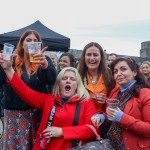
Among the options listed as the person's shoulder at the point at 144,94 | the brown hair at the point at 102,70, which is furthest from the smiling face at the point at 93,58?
the person's shoulder at the point at 144,94

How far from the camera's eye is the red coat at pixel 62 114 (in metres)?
3.20

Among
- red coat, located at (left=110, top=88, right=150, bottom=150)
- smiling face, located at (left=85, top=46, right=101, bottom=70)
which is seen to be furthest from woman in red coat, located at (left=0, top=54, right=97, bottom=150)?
smiling face, located at (left=85, top=46, right=101, bottom=70)

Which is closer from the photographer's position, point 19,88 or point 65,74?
point 19,88

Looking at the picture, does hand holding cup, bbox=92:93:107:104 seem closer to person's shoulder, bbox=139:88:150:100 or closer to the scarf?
the scarf

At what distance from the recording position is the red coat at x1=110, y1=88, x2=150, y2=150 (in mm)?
2984

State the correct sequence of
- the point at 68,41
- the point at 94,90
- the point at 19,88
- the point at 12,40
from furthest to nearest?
the point at 68,41, the point at 12,40, the point at 94,90, the point at 19,88

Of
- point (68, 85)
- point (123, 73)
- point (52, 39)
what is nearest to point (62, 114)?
point (68, 85)

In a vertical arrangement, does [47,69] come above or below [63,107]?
above

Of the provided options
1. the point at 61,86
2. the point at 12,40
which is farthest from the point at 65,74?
the point at 12,40

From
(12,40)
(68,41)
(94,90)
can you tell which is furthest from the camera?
(68,41)

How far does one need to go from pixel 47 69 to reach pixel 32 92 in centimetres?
32

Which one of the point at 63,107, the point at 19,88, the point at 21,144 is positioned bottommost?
the point at 21,144

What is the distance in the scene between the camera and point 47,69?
3254 millimetres

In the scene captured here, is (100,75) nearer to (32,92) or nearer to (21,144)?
(32,92)
